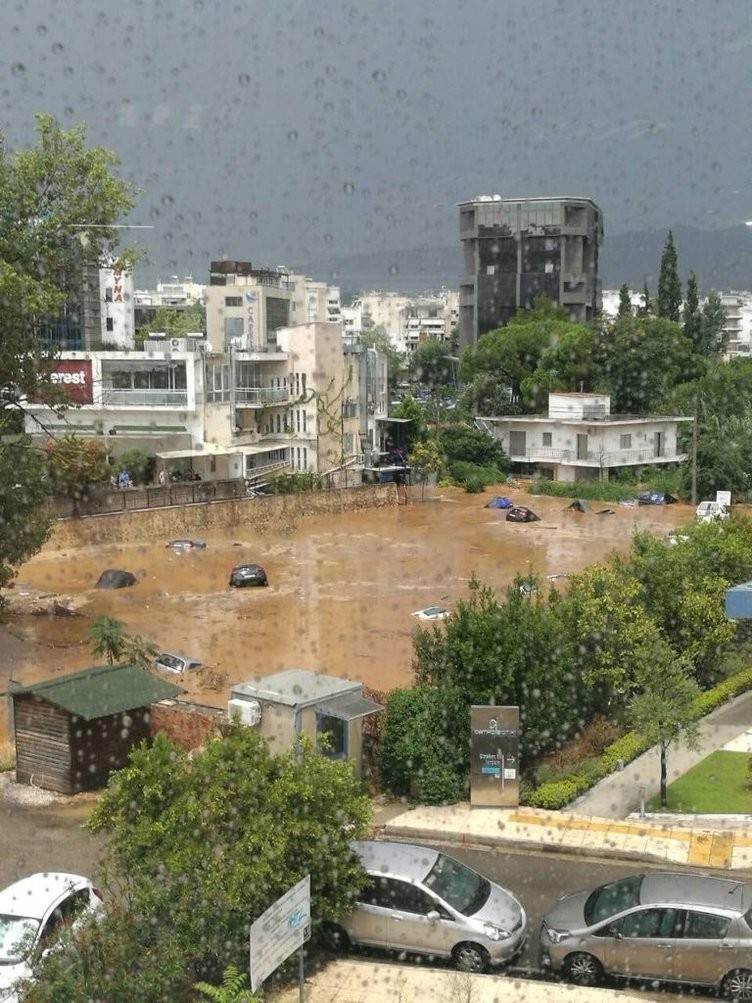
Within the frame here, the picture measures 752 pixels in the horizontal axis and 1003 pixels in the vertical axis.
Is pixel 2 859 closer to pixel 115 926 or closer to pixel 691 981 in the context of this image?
pixel 115 926

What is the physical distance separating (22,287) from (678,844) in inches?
401

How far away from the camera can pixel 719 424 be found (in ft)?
115

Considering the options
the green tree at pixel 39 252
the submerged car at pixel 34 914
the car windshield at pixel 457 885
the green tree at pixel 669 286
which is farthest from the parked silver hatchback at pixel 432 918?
the green tree at pixel 669 286

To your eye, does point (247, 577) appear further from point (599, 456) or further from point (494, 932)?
point (599, 456)

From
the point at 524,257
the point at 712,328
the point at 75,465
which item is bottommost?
the point at 75,465

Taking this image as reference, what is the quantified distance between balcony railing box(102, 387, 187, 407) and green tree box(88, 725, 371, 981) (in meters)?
24.7

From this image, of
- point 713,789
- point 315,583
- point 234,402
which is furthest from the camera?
point 234,402

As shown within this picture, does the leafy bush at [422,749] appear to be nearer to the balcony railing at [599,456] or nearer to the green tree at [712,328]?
the balcony railing at [599,456]

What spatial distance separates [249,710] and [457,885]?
7.99 feet

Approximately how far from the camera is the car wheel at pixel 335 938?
610 cm

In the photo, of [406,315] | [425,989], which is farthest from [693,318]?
[425,989]

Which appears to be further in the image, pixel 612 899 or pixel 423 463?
pixel 423 463

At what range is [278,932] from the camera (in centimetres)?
486

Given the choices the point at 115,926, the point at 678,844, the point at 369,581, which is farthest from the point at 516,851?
the point at 369,581
